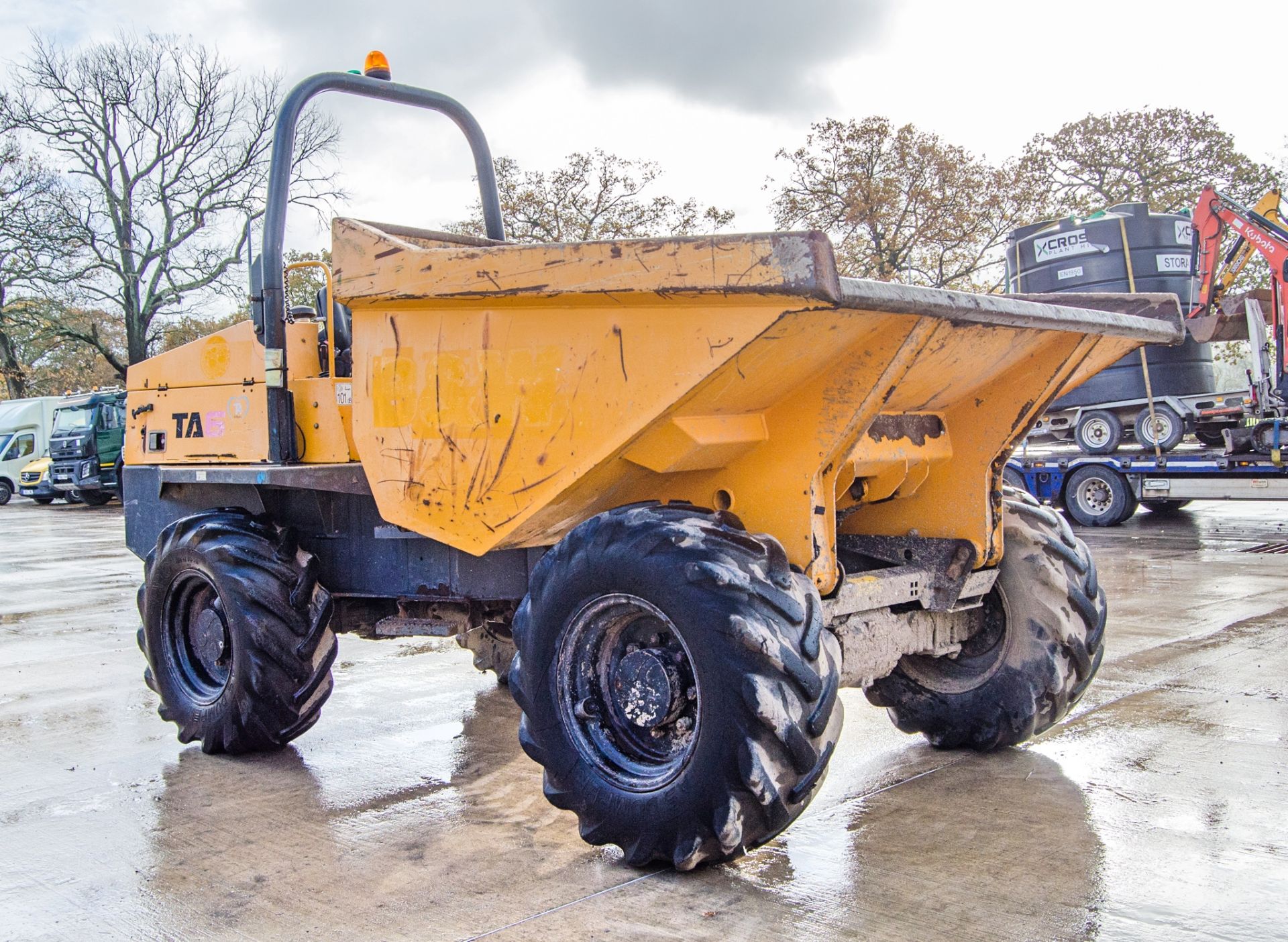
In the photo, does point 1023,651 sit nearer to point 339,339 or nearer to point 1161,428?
point 339,339

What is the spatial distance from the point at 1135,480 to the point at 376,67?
38.2 feet

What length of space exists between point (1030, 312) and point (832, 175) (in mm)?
21795

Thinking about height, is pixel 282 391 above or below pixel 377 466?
above

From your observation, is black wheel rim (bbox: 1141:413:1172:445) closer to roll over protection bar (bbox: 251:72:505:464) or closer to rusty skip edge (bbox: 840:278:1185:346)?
rusty skip edge (bbox: 840:278:1185:346)

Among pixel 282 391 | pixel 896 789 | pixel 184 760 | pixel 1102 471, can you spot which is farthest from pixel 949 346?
pixel 1102 471

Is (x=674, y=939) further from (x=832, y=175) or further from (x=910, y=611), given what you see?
(x=832, y=175)

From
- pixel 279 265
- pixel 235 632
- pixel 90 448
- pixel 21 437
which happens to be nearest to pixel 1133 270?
pixel 279 265

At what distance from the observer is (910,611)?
447 cm

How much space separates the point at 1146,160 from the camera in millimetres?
26281

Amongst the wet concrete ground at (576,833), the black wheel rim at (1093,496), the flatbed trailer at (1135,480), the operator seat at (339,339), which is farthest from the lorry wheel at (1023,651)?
the black wheel rim at (1093,496)

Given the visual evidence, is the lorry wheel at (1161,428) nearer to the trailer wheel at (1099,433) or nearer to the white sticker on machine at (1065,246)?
the trailer wheel at (1099,433)

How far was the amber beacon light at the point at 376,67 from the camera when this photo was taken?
511cm

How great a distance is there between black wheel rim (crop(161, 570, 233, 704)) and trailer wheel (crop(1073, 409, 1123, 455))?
39.4 feet

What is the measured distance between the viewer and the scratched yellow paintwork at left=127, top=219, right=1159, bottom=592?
331 centimetres
